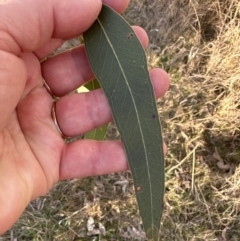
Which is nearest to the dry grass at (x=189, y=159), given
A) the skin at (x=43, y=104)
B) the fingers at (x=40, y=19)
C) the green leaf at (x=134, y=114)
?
the skin at (x=43, y=104)

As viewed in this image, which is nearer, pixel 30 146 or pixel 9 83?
pixel 9 83

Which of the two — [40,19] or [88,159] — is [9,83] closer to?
[40,19]

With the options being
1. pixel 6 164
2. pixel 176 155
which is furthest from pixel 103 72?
pixel 176 155

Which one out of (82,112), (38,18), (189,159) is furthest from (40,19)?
(189,159)

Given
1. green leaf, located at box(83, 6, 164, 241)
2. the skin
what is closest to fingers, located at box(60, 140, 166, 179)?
the skin

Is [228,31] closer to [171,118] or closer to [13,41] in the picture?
[171,118]
